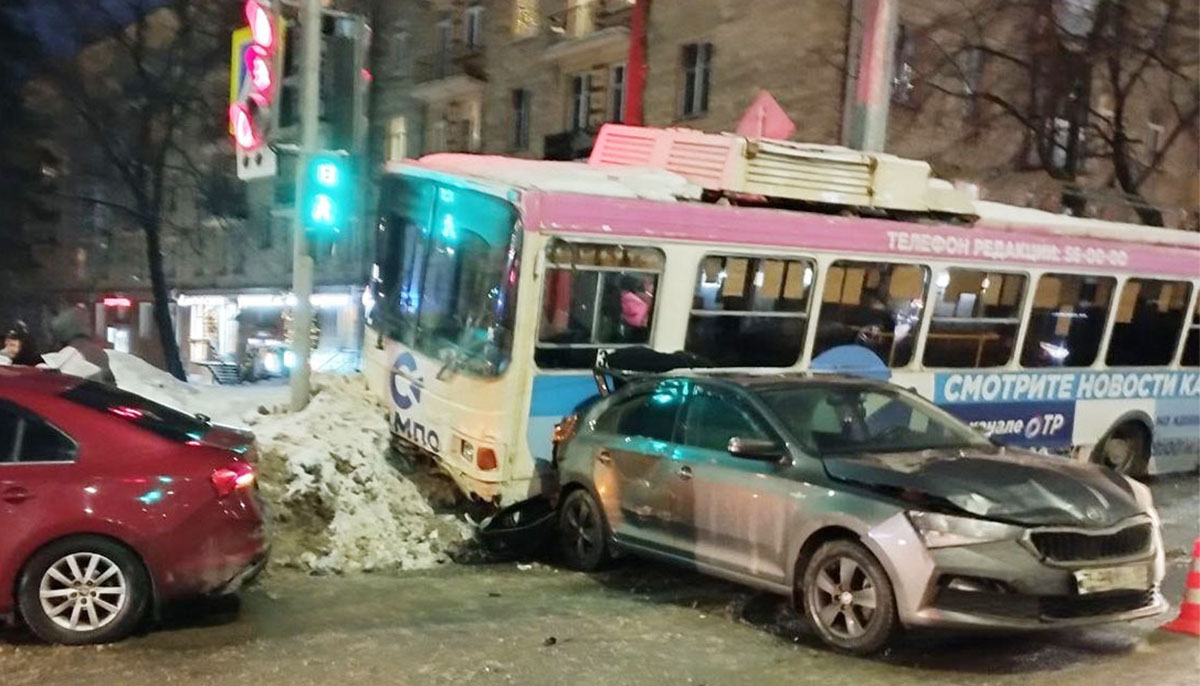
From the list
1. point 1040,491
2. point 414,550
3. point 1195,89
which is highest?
point 1195,89

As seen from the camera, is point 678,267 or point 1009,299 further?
point 1009,299

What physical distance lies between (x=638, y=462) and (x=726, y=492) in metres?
0.94

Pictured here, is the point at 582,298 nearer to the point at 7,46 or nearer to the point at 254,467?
the point at 254,467

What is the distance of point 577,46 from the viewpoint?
27.2m

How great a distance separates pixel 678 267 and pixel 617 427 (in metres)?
1.65

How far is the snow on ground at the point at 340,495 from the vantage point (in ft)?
27.7

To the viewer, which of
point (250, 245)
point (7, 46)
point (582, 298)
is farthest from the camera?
point (250, 245)

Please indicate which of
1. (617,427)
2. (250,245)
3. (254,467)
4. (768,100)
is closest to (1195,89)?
(768,100)

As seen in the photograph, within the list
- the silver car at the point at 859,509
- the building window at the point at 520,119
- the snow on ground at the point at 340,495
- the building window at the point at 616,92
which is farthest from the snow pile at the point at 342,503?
the building window at the point at 520,119

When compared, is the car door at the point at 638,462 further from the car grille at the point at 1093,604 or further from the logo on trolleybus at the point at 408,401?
the car grille at the point at 1093,604

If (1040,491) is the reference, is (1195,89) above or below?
above

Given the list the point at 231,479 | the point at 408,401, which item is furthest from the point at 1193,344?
the point at 231,479

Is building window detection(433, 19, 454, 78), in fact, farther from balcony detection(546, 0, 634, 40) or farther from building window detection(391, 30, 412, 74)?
balcony detection(546, 0, 634, 40)

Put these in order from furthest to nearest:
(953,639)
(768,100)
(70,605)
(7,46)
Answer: (7,46), (768,100), (953,639), (70,605)
